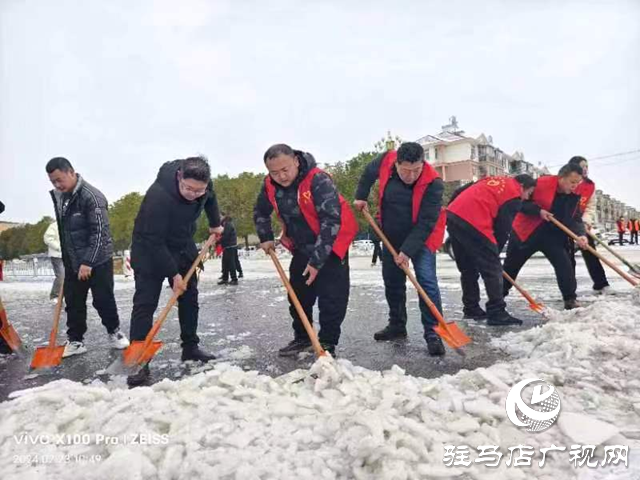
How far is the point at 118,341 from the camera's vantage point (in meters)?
4.18

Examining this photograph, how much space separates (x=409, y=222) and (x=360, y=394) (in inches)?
77.2

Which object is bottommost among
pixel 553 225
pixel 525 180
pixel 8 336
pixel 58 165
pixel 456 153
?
Result: pixel 8 336

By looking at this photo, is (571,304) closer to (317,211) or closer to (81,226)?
(317,211)

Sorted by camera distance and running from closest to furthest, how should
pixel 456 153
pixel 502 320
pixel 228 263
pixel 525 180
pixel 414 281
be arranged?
pixel 414 281
pixel 502 320
pixel 525 180
pixel 228 263
pixel 456 153

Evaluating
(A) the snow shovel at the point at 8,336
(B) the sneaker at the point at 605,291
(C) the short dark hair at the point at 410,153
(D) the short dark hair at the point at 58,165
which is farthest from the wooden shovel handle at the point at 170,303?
(B) the sneaker at the point at 605,291

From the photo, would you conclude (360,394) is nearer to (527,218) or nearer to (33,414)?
(33,414)

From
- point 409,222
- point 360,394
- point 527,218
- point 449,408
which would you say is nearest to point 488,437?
point 449,408

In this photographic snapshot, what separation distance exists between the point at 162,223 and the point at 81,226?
117cm

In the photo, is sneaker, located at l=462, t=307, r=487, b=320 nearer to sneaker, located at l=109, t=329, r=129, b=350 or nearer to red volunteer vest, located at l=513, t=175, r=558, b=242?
red volunteer vest, located at l=513, t=175, r=558, b=242

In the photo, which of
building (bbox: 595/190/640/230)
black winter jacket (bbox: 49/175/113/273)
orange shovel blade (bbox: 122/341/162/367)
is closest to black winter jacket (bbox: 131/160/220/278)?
orange shovel blade (bbox: 122/341/162/367)

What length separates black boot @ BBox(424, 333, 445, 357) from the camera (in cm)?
352

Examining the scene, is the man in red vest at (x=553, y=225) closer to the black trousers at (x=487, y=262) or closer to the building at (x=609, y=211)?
the black trousers at (x=487, y=262)

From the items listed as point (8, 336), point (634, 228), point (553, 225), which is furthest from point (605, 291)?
point (634, 228)

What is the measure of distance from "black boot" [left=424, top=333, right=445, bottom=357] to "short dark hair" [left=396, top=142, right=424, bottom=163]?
136 centimetres
